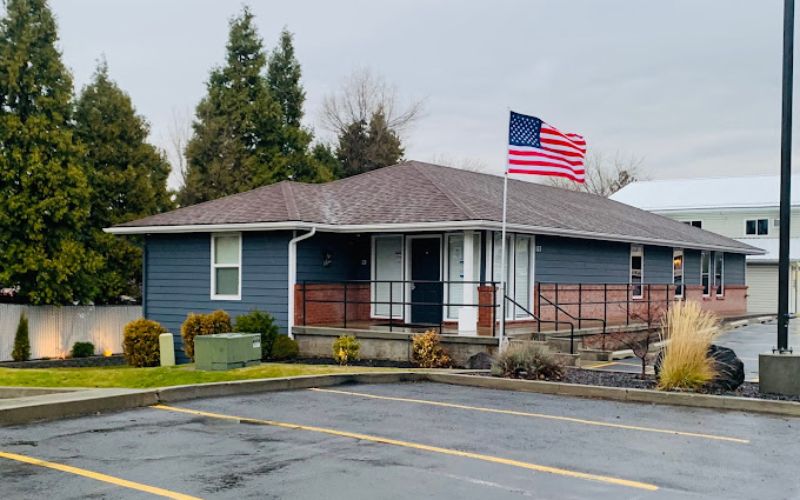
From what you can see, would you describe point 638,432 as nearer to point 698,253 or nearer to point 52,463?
point 52,463

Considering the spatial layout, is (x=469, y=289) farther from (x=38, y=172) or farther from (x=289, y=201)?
(x=38, y=172)

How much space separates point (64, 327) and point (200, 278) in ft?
22.4

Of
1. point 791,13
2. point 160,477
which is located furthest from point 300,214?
point 160,477

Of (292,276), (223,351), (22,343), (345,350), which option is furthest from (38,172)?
(345,350)

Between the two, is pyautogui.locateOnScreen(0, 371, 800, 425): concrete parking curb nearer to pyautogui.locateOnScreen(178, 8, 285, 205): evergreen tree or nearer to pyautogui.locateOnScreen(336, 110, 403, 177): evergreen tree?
pyautogui.locateOnScreen(178, 8, 285, 205): evergreen tree

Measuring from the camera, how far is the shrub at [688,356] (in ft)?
40.7

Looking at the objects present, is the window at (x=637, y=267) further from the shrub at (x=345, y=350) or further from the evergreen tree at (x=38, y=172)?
the evergreen tree at (x=38, y=172)

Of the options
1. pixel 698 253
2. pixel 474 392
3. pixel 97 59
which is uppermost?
pixel 97 59

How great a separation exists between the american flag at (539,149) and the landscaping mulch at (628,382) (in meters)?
4.14

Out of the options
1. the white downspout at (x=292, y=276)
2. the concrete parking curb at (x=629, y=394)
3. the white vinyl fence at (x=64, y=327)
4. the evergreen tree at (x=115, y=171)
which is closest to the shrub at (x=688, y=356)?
the concrete parking curb at (x=629, y=394)

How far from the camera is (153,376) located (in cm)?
1472

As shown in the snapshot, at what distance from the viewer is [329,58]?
47312 millimetres

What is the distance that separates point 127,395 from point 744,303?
1195 inches

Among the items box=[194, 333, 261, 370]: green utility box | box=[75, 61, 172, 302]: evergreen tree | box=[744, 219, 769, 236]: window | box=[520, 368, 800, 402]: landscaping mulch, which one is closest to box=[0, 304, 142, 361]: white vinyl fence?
box=[75, 61, 172, 302]: evergreen tree
